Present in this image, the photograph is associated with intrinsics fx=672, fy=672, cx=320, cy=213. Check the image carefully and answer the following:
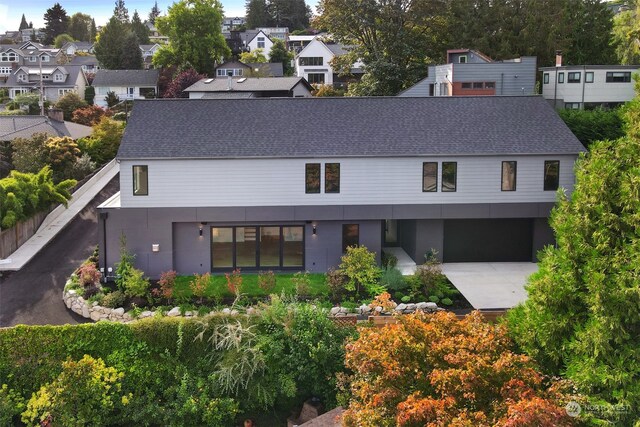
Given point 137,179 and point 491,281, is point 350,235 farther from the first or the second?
point 137,179

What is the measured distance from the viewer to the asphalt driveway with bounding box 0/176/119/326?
23.7 meters

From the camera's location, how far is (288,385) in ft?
59.0

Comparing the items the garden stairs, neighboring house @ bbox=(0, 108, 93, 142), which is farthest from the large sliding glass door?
neighboring house @ bbox=(0, 108, 93, 142)

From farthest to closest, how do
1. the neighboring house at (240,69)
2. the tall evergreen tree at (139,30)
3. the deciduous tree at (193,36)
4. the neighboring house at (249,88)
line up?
the tall evergreen tree at (139,30)
the deciduous tree at (193,36)
the neighboring house at (240,69)
the neighboring house at (249,88)

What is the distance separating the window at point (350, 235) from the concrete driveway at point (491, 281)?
388 cm

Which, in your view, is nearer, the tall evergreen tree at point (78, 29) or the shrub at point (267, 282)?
the shrub at point (267, 282)

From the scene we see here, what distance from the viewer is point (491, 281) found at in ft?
87.8

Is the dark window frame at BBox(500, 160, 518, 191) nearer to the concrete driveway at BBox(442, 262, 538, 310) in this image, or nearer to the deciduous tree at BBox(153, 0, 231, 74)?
the concrete driveway at BBox(442, 262, 538, 310)

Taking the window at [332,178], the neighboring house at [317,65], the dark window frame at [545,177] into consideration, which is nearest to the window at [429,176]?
the window at [332,178]

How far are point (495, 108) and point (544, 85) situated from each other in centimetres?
1370

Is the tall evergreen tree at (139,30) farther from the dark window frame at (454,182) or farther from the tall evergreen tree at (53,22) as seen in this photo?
the dark window frame at (454,182)

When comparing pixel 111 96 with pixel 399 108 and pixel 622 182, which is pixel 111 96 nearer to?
pixel 399 108

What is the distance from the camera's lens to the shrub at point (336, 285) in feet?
82.1

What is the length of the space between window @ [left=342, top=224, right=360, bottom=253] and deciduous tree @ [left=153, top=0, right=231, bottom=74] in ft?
216
